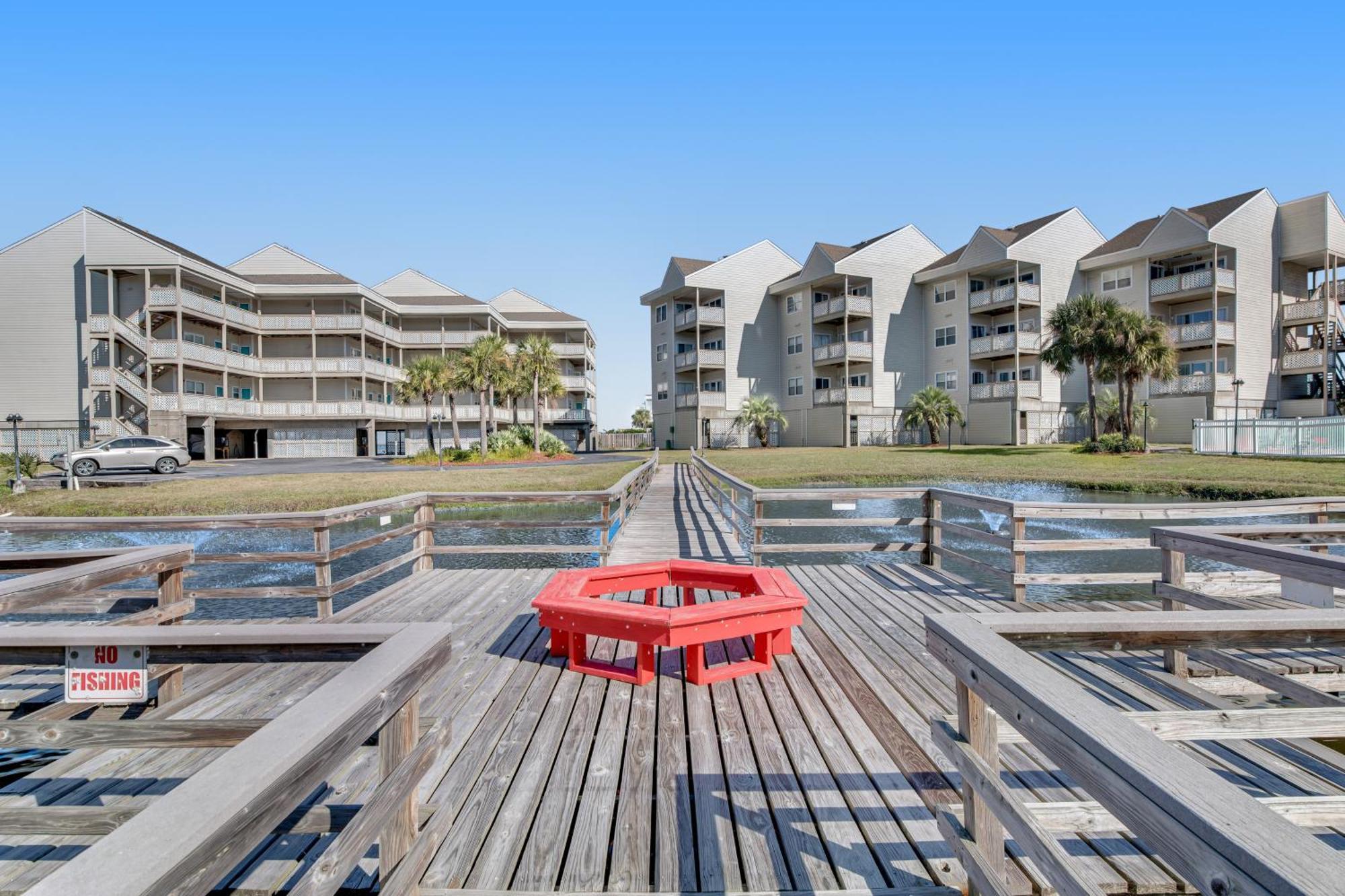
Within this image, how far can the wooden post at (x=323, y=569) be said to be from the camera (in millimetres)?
5996

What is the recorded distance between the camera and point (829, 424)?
4578 cm

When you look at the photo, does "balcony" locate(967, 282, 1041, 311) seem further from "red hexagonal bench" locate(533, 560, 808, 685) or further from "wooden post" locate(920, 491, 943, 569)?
"red hexagonal bench" locate(533, 560, 808, 685)

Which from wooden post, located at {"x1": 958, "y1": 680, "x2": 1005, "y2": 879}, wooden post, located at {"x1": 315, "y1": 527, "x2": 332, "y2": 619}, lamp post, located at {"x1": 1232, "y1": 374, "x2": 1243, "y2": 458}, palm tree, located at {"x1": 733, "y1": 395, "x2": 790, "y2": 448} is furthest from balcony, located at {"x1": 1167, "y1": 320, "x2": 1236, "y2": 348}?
wooden post, located at {"x1": 958, "y1": 680, "x2": 1005, "y2": 879}

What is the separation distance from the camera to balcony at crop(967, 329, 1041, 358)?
41344 mm

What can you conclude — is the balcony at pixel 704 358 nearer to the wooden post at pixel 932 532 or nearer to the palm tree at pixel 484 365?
the palm tree at pixel 484 365

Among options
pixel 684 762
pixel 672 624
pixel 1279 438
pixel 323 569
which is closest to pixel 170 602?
pixel 323 569

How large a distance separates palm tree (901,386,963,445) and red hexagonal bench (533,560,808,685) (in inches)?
1547

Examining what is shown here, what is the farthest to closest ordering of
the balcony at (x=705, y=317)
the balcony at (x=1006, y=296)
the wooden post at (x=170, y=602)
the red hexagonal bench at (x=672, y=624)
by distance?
the balcony at (x=705, y=317)
the balcony at (x=1006, y=296)
the red hexagonal bench at (x=672, y=624)
the wooden post at (x=170, y=602)

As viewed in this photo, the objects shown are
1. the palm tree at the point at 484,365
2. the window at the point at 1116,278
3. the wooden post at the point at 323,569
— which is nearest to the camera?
the wooden post at the point at 323,569

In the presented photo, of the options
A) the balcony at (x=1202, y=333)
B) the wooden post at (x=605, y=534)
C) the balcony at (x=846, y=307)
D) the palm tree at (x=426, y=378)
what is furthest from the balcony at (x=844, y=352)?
the wooden post at (x=605, y=534)

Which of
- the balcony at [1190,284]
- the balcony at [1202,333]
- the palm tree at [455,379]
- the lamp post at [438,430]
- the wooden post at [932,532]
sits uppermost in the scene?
the balcony at [1190,284]

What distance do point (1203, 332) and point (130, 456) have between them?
5456 cm

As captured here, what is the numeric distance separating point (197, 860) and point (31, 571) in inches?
191

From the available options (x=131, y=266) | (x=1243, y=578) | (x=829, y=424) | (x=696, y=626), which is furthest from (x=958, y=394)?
(x=131, y=266)
